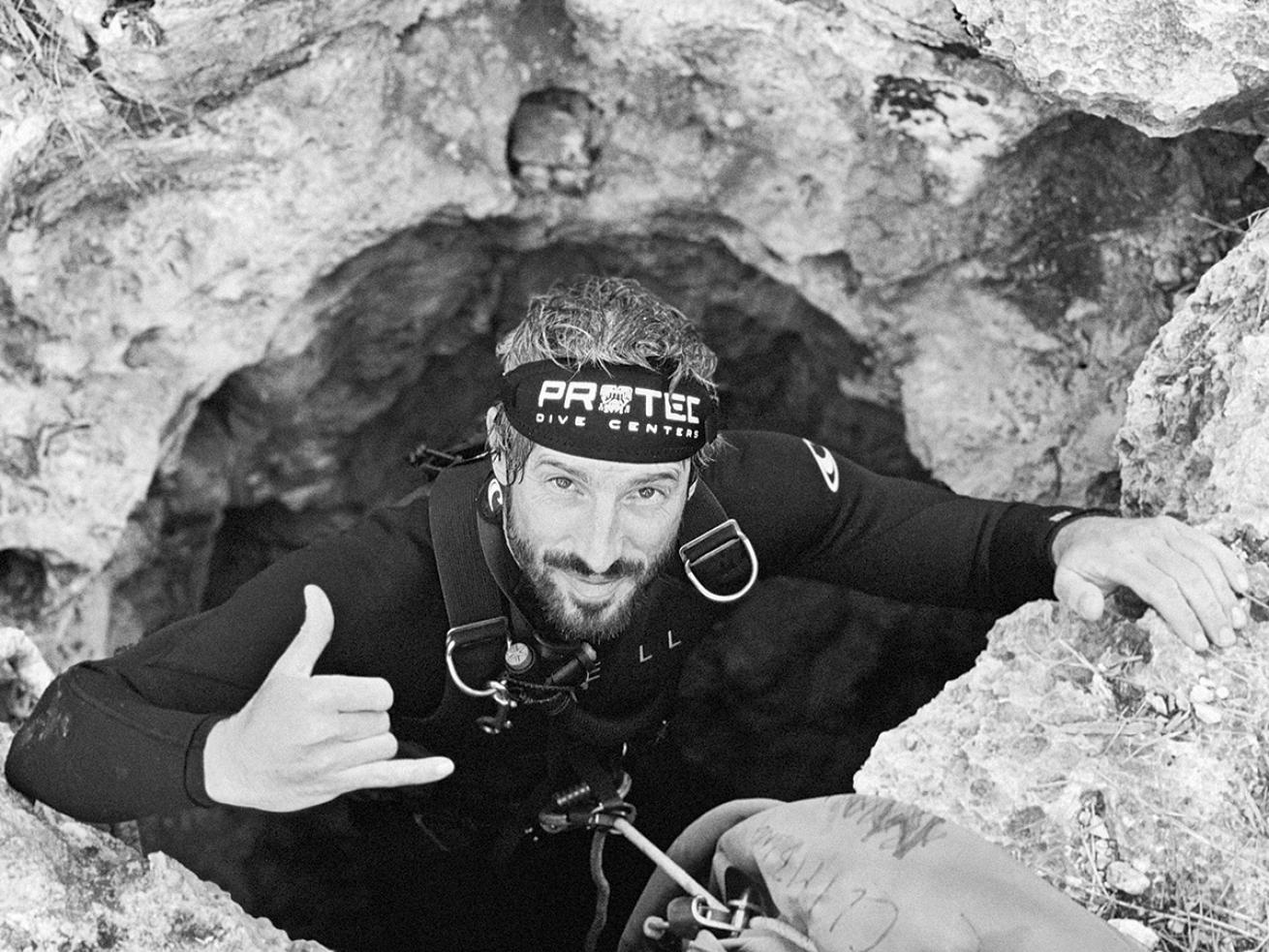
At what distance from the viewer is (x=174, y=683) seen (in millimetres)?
2588

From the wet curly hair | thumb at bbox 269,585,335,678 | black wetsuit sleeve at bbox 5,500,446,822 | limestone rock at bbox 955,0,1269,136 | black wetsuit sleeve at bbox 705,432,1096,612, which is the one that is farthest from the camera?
black wetsuit sleeve at bbox 705,432,1096,612

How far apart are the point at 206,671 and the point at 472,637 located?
52cm

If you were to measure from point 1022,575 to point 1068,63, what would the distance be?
1.03 meters

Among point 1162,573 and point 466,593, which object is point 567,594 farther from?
point 1162,573

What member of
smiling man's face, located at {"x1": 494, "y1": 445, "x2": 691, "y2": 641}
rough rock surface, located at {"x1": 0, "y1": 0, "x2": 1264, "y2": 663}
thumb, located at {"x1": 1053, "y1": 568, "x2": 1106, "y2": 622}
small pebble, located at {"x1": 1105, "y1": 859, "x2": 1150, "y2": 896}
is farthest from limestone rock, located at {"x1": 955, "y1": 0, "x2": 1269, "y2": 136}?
small pebble, located at {"x1": 1105, "y1": 859, "x2": 1150, "y2": 896}

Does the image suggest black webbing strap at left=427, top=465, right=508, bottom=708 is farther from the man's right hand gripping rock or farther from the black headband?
the man's right hand gripping rock

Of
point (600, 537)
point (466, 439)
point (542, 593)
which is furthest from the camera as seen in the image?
point (466, 439)

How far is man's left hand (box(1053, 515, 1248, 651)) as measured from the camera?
87.0 inches

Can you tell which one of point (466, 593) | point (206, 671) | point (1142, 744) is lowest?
point (206, 671)

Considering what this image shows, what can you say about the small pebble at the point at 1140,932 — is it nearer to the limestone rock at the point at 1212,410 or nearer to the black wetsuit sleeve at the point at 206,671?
the limestone rock at the point at 1212,410

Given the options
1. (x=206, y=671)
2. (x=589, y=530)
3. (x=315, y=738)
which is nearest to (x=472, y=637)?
(x=589, y=530)

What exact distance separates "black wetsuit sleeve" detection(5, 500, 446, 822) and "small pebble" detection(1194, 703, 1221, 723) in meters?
1.52

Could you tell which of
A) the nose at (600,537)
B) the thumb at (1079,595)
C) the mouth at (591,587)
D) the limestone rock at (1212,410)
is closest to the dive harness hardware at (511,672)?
the mouth at (591,587)

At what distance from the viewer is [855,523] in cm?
318
